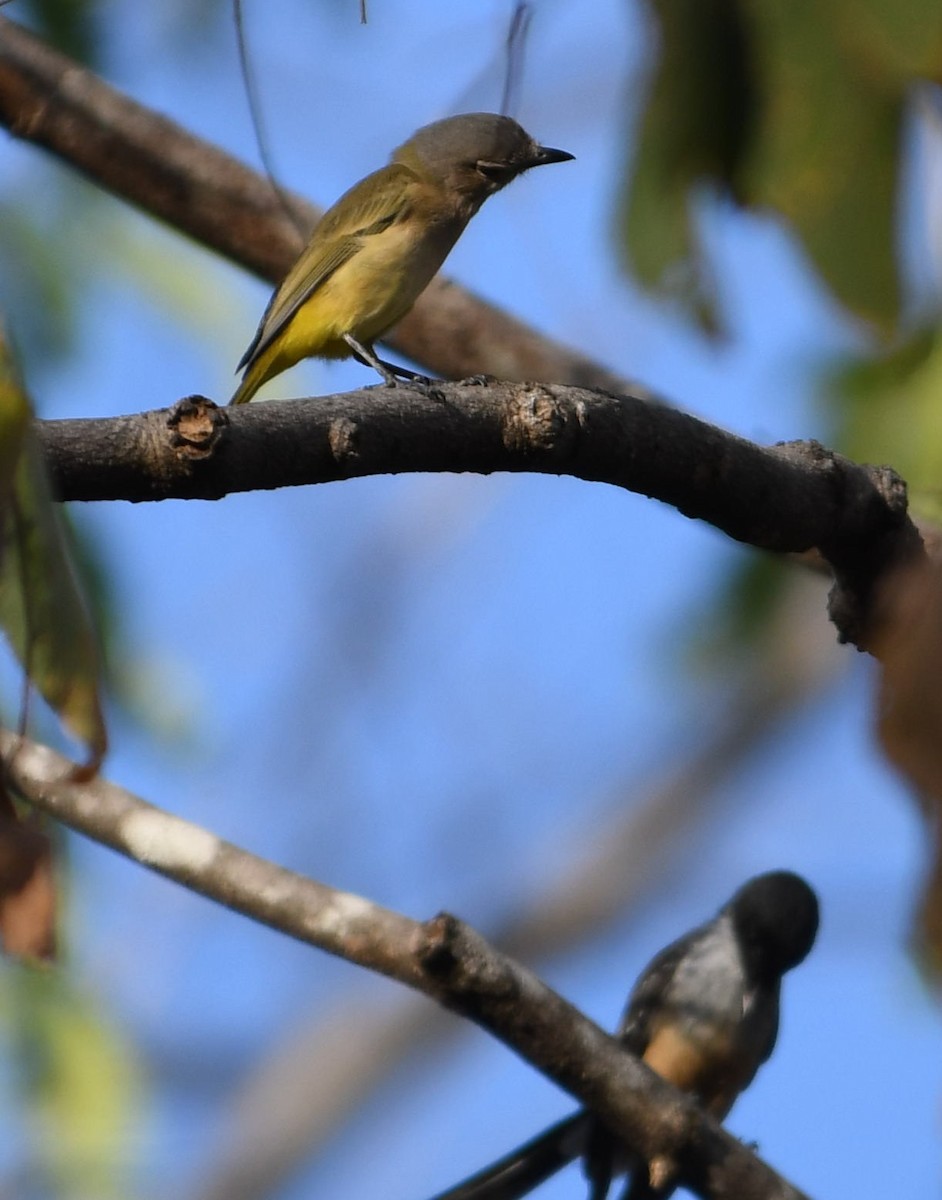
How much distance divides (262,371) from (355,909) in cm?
256

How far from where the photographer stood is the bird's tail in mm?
3992

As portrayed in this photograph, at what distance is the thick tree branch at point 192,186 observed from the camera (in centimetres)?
440

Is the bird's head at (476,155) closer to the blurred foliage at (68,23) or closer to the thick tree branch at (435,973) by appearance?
the blurred foliage at (68,23)

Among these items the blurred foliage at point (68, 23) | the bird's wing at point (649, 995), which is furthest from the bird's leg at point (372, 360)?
the bird's wing at point (649, 995)

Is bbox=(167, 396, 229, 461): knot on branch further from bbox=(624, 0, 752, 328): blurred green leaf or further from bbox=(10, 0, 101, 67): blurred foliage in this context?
bbox=(10, 0, 101, 67): blurred foliage

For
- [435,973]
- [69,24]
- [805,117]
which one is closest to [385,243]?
[69,24]

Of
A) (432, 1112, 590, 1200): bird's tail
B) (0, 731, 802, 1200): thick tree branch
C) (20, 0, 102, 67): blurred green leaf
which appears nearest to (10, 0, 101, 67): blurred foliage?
(20, 0, 102, 67): blurred green leaf

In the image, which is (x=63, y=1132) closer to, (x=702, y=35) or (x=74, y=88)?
(x=74, y=88)

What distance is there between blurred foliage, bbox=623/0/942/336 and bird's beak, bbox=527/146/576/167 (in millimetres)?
3742

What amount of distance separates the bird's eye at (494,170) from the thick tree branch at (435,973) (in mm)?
3026

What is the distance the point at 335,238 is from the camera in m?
4.98

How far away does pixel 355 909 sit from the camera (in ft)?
10.0

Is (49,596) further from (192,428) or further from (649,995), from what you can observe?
(649,995)

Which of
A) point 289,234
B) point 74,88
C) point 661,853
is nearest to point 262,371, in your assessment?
point 289,234
